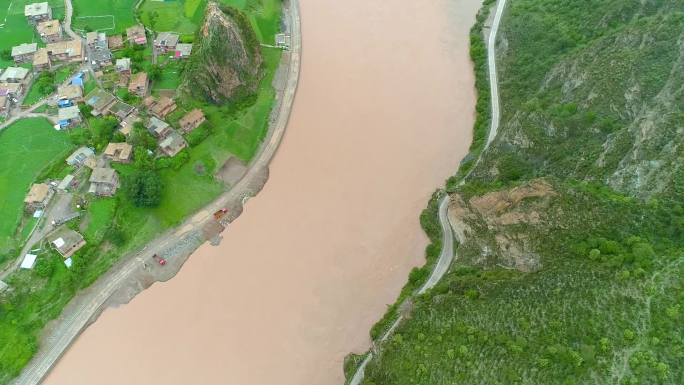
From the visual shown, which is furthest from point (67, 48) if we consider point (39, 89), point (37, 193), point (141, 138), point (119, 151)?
point (37, 193)

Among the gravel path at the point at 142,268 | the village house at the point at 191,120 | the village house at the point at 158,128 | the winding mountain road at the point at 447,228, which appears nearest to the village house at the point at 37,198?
the gravel path at the point at 142,268

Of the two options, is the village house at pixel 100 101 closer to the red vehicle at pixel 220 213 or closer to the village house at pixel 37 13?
the village house at pixel 37 13

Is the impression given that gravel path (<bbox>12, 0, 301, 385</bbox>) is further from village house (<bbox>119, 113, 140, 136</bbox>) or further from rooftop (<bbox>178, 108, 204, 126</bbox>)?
village house (<bbox>119, 113, 140, 136</bbox>)

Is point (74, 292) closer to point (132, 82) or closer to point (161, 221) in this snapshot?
point (161, 221)

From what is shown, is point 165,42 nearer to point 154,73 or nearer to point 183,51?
point 183,51

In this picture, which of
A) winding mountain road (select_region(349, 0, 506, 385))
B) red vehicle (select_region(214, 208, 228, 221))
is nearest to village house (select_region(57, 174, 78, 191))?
red vehicle (select_region(214, 208, 228, 221))

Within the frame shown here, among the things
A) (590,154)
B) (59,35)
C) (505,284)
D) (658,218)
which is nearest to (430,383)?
(505,284)
